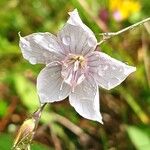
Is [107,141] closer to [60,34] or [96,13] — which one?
[96,13]

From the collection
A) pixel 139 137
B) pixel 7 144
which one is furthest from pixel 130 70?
pixel 139 137


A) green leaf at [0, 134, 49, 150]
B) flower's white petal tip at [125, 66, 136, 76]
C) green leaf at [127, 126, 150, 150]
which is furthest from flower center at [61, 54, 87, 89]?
green leaf at [127, 126, 150, 150]

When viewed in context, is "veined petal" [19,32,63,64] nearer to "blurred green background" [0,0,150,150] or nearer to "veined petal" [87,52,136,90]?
"veined petal" [87,52,136,90]

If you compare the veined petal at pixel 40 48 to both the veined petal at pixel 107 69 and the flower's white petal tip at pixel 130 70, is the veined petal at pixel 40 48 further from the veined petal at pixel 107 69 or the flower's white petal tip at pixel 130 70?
the flower's white petal tip at pixel 130 70

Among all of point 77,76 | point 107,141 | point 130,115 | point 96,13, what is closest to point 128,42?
point 96,13

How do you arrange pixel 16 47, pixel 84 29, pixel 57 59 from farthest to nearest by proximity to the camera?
pixel 16 47 → pixel 57 59 → pixel 84 29

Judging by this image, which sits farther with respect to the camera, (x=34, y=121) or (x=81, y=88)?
(x=81, y=88)

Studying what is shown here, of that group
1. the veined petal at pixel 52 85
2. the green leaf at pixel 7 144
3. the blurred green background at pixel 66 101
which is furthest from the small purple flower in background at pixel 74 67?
the blurred green background at pixel 66 101
